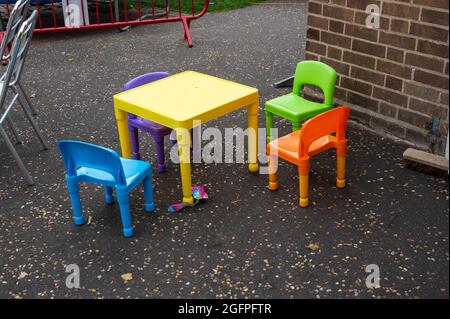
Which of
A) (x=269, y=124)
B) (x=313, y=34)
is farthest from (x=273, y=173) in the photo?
(x=313, y=34)

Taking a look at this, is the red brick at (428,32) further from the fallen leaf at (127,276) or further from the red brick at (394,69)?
the fallen leaf at (127,276)

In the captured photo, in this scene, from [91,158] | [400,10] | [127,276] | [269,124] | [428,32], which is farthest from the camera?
[269,124]

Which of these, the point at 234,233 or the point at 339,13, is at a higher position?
the point at 339,13

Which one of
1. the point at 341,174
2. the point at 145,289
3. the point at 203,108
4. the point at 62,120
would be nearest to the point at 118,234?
the point at 145,289

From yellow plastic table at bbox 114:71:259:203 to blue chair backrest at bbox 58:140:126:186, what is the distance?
18.3 inches

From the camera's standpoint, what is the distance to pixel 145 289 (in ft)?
10.1

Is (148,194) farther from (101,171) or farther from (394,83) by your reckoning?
(394,83)

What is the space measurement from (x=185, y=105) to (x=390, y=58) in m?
1.64

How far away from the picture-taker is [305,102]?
14.4 ft

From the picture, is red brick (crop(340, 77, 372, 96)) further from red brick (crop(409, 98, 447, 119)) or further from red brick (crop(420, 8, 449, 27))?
red brick (crop(420, 8, 449, 27))

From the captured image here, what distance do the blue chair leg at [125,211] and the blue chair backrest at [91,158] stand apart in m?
0.07

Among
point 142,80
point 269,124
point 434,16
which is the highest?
point 434,16

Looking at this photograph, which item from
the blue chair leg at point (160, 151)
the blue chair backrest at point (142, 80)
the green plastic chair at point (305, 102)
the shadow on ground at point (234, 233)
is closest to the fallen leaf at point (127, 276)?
the shadow on ground at point (234, 233)
